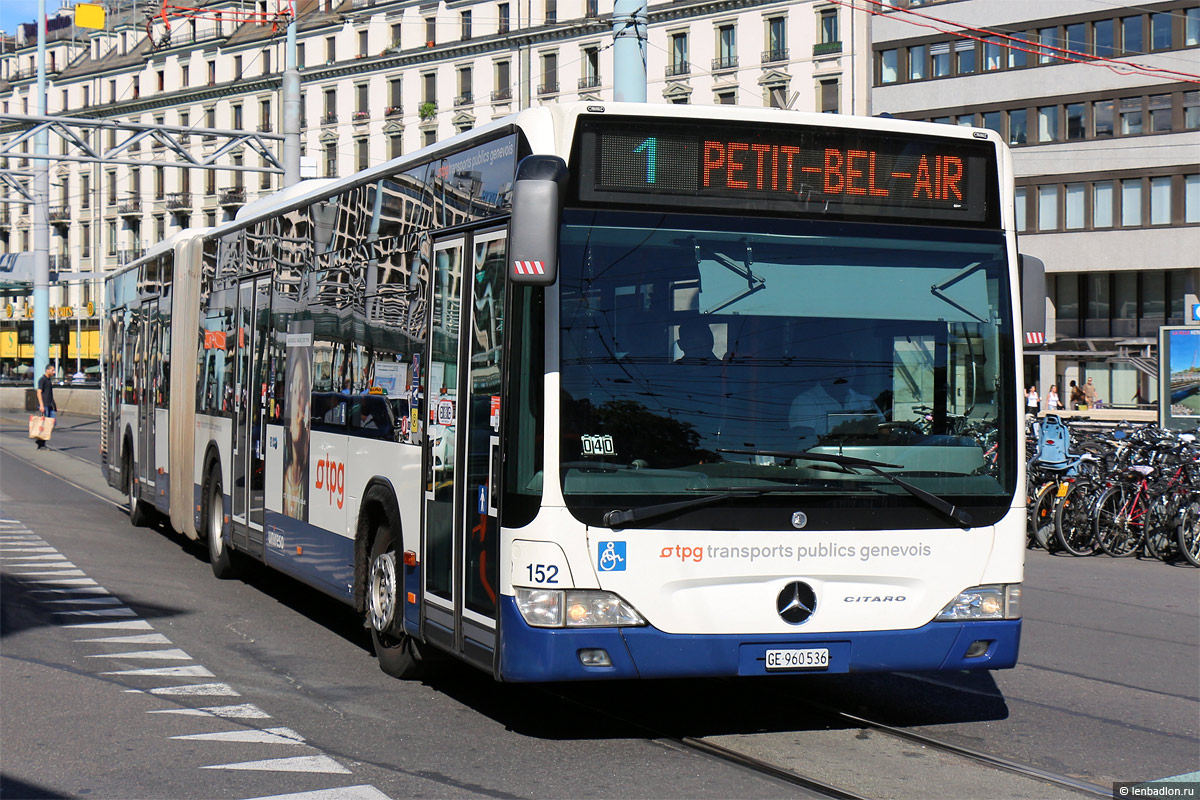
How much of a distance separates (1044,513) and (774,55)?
174 feet

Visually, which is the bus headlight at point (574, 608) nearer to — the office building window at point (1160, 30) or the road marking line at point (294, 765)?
the road marking line at point (294, 765)

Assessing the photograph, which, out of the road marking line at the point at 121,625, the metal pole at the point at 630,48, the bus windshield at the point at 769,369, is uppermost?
the metal pole at the point at 630,48

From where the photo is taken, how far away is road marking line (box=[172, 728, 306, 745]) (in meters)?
7.10

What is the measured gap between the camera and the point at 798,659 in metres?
6.91

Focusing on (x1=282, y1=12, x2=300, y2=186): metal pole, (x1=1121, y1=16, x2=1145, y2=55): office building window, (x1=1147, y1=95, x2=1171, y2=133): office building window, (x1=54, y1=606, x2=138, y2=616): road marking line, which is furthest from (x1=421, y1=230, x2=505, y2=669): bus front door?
(x1=1121, y1=16, x2=1145, y2=55): office building window

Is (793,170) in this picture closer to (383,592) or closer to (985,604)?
(985,604)

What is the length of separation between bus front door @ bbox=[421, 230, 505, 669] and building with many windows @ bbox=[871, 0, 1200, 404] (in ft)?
159

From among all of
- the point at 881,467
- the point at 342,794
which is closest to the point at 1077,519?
the point at 881,467

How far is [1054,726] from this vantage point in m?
7.56

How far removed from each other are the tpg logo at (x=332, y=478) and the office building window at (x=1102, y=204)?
171 feet

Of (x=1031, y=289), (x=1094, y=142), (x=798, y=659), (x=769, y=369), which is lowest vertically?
(x=798, y=659)

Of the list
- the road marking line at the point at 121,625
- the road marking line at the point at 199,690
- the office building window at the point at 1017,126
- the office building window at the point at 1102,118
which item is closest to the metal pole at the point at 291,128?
the road marking line at the point at 121,625

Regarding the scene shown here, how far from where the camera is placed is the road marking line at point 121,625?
34.5 ft

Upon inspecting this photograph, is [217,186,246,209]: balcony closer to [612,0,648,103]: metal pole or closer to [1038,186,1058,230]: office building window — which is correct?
[1038,186,1058,230]: office building window
